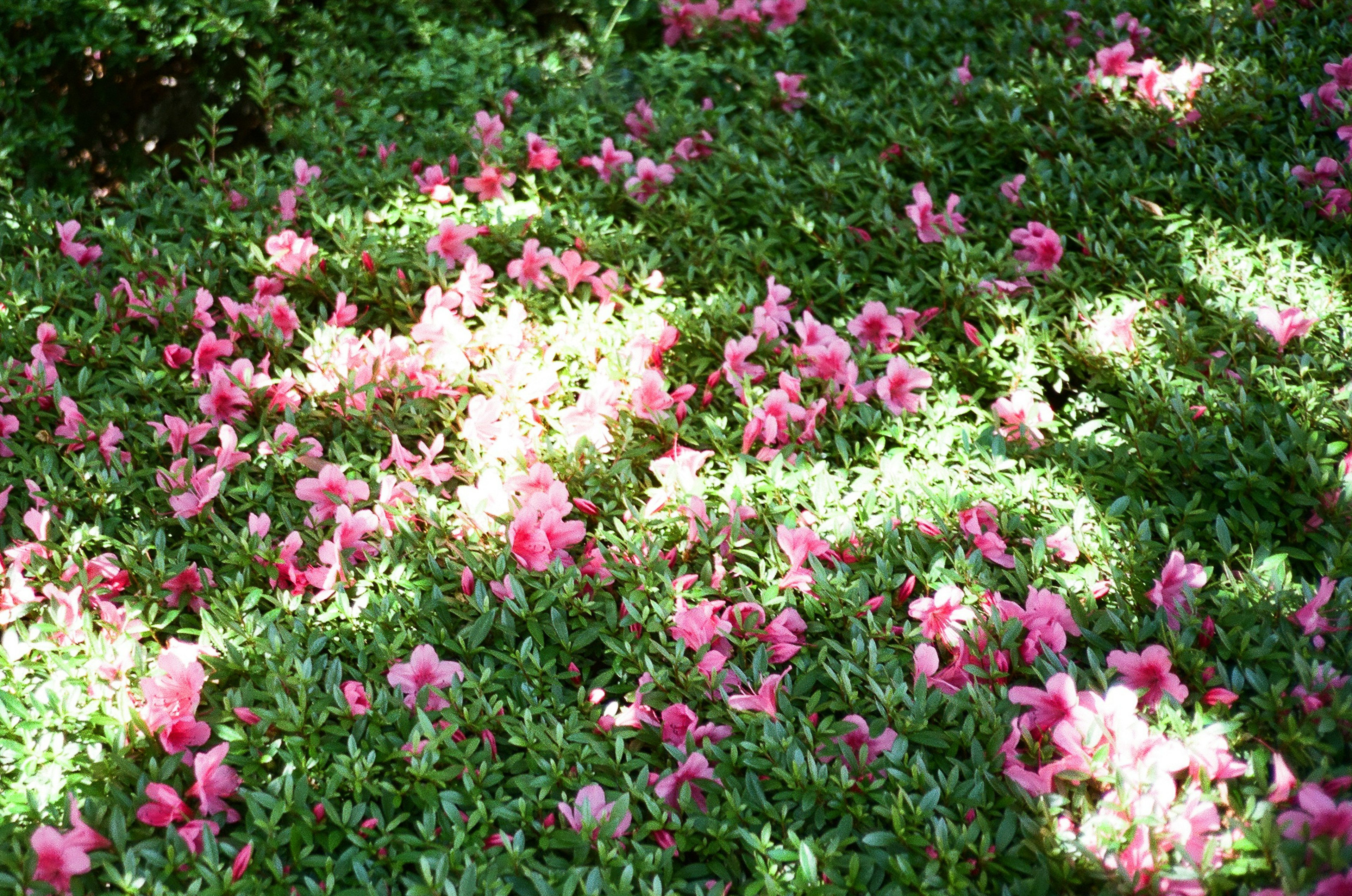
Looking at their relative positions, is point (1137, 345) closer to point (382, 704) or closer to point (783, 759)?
point (783, 759)

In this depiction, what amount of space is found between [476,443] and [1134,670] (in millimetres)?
1304

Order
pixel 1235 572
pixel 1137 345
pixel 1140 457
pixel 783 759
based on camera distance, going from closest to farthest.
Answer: pixel 783 759, pixel 1235 572, pixel 1140 457, pixel 1137 345

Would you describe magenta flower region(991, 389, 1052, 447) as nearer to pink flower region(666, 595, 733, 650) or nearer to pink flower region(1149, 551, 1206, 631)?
pink flower region(1149, 551, 1206, 631)

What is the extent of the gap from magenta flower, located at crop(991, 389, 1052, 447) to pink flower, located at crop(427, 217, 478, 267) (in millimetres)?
1327

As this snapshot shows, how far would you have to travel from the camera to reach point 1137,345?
2336 millimetres

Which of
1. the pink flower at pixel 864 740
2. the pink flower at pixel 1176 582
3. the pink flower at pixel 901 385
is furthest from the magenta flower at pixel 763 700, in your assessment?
the pink flower at pixel 901 385

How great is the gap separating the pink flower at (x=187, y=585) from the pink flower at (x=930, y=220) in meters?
1.86

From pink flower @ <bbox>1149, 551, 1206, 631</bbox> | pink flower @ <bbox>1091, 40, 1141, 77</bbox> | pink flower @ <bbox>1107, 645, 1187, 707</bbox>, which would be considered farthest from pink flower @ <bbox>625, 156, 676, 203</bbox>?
pink flower @ <bbox>1107, 645, 1187, 707</bbox>

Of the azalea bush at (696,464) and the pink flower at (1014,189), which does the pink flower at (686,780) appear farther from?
the pink flower at (1014,189)

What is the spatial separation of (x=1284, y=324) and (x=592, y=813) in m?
1.79

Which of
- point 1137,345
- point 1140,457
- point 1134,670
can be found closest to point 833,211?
point 1137,345

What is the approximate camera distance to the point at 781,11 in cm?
349

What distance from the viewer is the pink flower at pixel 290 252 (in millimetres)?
2518

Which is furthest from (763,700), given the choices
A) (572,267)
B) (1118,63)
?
(1118,63)
